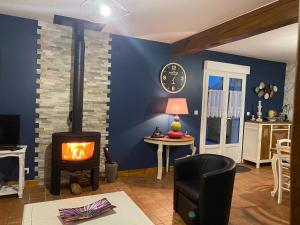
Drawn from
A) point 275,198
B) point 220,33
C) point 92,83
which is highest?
point 220,33

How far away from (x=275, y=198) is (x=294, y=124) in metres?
3.89

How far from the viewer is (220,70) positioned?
17.3 feet

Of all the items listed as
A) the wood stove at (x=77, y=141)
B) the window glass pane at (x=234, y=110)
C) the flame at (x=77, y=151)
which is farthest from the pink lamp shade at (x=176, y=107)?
the window glass pane at (x=234, y=110)

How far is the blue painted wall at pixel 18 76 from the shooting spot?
136 inches

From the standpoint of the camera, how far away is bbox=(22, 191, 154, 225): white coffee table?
1701 millimetres

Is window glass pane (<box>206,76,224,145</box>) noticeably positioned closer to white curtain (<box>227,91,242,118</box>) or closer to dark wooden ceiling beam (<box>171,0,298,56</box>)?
white curtain (<box>227,91,242,118</box>)

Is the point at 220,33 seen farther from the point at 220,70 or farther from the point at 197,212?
the point at 197,212

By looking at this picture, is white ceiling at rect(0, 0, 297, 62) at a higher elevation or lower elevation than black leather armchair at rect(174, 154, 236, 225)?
higher

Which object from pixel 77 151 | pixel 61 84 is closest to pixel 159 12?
pixel 61 84

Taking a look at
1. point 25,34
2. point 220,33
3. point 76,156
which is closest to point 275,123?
point 220,33

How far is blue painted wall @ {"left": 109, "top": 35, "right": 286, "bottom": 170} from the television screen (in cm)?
145

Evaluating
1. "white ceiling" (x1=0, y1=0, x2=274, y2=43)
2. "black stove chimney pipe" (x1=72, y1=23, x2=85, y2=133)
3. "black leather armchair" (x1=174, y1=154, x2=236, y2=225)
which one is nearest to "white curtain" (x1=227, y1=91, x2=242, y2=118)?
"white ceiling" (x1=0, y1=0, x2=274, y2=43)

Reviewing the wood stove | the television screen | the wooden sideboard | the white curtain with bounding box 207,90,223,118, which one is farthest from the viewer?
the wooden sideboard

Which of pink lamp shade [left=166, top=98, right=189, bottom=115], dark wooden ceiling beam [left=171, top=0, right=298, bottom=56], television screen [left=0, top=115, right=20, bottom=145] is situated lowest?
television screen [left=0, top=115, right=20, bottom=145]
